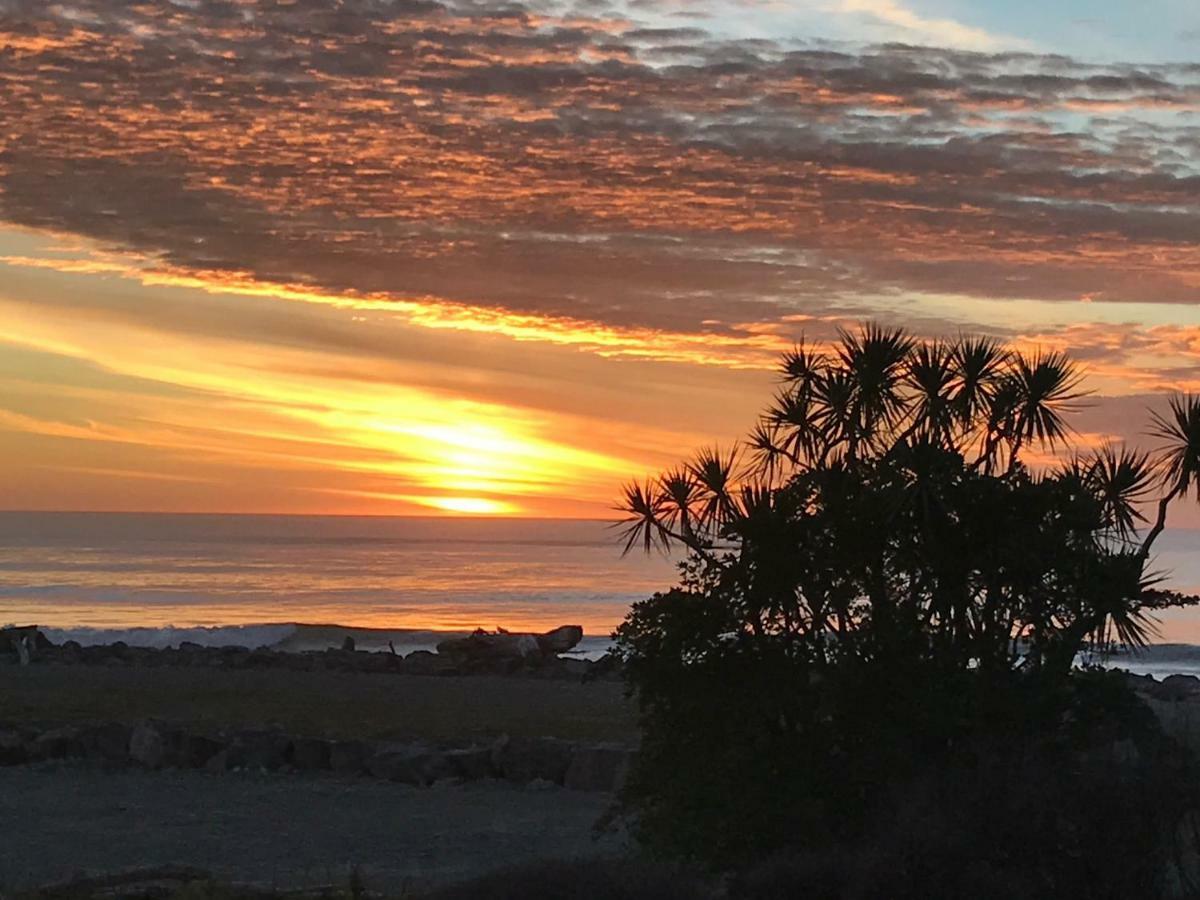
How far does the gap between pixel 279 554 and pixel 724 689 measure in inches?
4451

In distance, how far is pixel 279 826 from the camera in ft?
50.3

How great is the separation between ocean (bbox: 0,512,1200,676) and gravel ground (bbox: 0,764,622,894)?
17.8m

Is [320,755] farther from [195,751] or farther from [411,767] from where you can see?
[195,751]

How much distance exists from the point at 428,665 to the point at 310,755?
14577 mm

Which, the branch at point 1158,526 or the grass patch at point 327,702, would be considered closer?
the branch at point 1158,526

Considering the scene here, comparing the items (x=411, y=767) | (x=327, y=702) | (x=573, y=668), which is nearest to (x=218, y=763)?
(x=411, y=767)

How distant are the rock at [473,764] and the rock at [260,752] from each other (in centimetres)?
210

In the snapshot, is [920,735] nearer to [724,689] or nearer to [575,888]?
[724,689]

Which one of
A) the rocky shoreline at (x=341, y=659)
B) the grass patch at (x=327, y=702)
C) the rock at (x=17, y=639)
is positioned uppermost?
A: the rock at (x=17, y=639)

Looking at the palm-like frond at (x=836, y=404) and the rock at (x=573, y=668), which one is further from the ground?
the palm-like frond at (x=836, y=404)

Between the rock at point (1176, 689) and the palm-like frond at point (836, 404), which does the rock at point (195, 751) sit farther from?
the rock at point (1176, 689)

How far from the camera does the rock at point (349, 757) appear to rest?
1856 cm

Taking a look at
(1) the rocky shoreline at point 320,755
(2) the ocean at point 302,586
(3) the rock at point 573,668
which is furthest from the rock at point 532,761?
(2) the ocean at point 302,586

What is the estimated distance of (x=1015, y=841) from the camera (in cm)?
806
